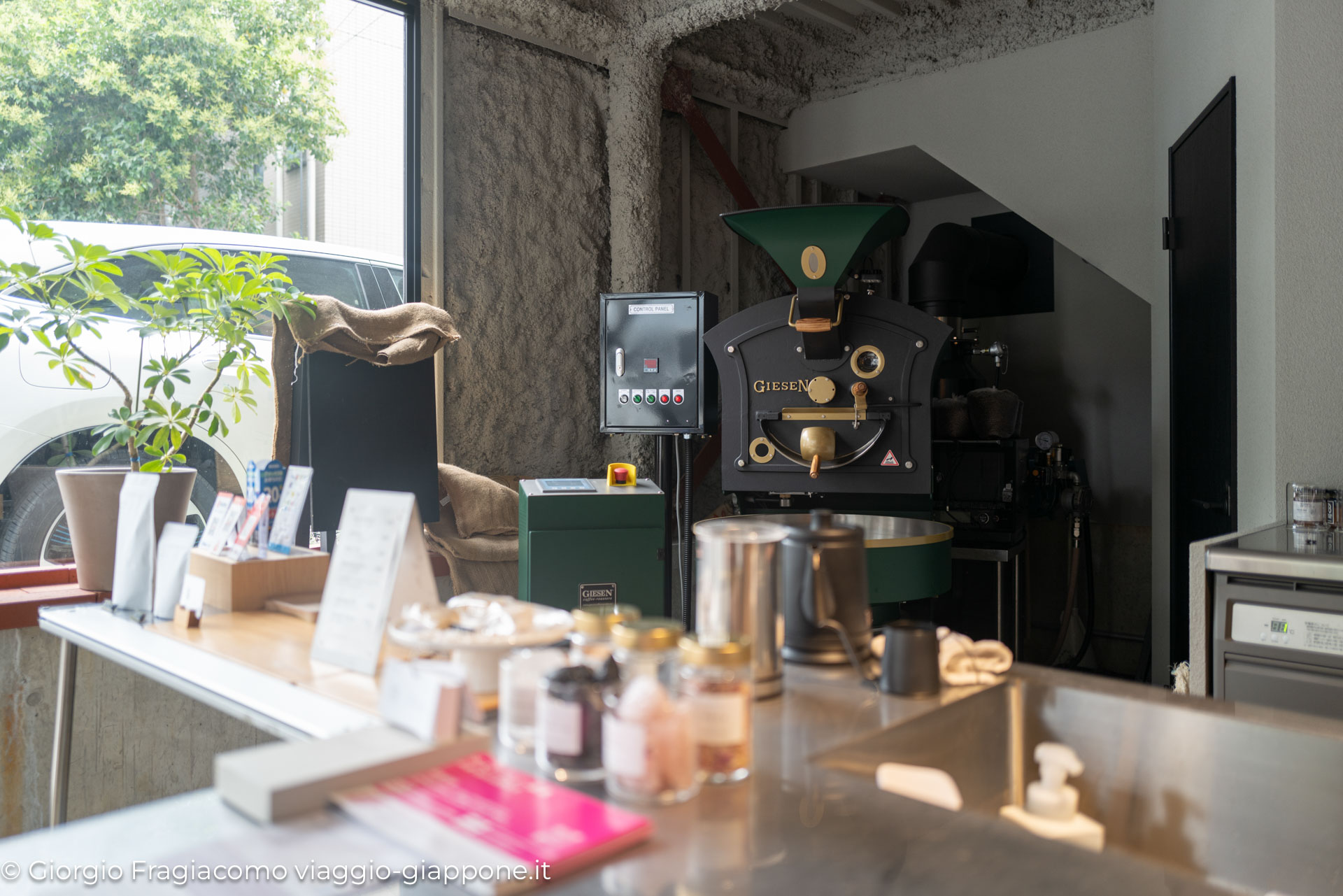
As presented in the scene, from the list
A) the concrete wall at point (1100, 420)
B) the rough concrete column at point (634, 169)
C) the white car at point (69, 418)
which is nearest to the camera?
the white car at point (69, 418)

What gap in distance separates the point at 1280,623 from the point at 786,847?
1415mm

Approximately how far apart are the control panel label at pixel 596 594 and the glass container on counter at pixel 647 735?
1945mm

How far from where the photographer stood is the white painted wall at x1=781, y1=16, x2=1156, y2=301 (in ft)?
13.4

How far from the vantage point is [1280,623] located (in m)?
1.71

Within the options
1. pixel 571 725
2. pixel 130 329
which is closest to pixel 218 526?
pixel 130 329

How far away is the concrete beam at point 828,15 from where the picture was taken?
4555 mm

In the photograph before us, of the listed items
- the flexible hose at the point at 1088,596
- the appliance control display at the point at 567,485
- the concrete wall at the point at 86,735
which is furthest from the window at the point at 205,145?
the flexible hose at the point at 1088,596

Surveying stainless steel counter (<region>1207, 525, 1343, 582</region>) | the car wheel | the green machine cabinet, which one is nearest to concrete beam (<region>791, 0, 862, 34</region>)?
the green machine cabinet

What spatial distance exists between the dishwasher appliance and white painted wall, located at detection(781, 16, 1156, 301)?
97.8 inches

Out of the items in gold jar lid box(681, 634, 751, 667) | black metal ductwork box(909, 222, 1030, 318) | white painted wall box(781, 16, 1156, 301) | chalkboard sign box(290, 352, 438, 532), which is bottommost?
gold jar lid box(681, 634, 751, 667)

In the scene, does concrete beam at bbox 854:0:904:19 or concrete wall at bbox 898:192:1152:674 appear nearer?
concrete beam at bbox 854:0:904:19

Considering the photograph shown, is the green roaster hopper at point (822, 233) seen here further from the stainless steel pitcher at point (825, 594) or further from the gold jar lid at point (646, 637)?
the gold jar lid at point (646, 637)

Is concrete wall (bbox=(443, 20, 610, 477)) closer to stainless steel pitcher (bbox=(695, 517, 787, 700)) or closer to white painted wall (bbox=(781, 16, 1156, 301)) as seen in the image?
white painted wall (bbox=(781, 16, 1156, 301))

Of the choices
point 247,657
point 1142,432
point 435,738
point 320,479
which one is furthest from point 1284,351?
point 1142,432
